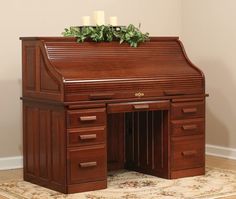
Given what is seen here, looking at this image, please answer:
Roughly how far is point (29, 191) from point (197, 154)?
140 cm

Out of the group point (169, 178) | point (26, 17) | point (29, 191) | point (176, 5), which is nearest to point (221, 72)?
point (176, 5)

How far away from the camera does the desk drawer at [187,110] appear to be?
4680mm

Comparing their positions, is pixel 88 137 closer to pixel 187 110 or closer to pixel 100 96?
pixel 100 96

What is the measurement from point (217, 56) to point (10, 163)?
2.25 meters

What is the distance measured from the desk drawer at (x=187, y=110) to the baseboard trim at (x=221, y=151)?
104 cm

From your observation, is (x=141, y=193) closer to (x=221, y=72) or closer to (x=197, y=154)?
(x=197, y=154)

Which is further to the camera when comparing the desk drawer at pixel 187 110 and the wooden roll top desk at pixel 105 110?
the desk drawer at pixel 187 110

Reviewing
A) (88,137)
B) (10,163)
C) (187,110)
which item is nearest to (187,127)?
(187,110)

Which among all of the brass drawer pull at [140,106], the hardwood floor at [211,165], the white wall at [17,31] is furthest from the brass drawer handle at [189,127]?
the white wall at [17,31]

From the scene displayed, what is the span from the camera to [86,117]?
4.25m

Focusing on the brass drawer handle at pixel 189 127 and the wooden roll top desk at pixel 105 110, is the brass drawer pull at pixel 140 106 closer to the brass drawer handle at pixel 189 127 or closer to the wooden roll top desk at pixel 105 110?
the wooden roll top desk at pixel 105 110

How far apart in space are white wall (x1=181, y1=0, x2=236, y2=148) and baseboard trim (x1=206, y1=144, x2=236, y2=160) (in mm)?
40

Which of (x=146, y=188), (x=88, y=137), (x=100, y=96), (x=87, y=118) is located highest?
(x=100, y=96)

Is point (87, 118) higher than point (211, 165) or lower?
higher
